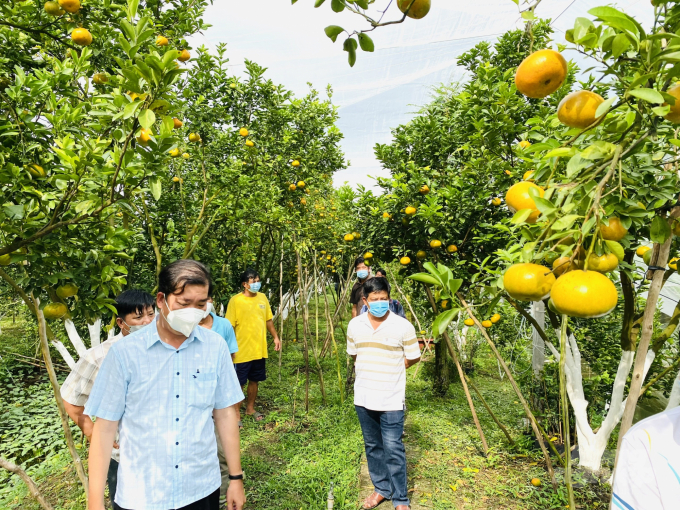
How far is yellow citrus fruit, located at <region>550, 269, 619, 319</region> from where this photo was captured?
75cm

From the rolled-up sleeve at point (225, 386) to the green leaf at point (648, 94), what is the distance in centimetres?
150

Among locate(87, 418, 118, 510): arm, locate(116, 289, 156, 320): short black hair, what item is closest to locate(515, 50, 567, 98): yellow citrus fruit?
locate(87, 418, 118, 510): arm

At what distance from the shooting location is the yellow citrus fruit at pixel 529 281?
2.76 ft

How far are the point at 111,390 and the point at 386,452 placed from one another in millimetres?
1799

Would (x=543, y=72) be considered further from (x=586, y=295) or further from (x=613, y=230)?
(x=586, y=295)

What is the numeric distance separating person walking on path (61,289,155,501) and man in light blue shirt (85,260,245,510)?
38 centimetres

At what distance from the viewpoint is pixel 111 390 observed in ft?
4.53

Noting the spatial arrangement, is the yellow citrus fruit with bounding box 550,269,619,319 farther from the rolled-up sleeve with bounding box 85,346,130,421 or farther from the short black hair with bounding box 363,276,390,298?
the short black hair with bounding box 363,276,390,298

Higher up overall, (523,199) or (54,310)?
(523,199)

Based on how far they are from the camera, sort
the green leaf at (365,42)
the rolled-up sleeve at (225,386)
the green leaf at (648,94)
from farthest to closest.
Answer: the rolled-up sleeve at (225,386) → the green leaf at (365,42) → the green leaf at (648,94)

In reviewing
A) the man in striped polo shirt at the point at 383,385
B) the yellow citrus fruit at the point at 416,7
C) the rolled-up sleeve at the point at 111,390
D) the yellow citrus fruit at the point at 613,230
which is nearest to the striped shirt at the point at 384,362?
the man in striped polo shirt at the point at 383,385

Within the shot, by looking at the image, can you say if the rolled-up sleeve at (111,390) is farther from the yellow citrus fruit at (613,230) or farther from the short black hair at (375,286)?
the short black hair at (375,286)

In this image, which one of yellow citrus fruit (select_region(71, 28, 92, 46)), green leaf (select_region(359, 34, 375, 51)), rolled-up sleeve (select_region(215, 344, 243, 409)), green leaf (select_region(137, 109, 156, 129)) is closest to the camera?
green leaf (select_region(359, 34, 375, 51))

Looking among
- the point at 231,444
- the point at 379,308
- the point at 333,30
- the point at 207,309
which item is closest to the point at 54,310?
the point at 207,309
